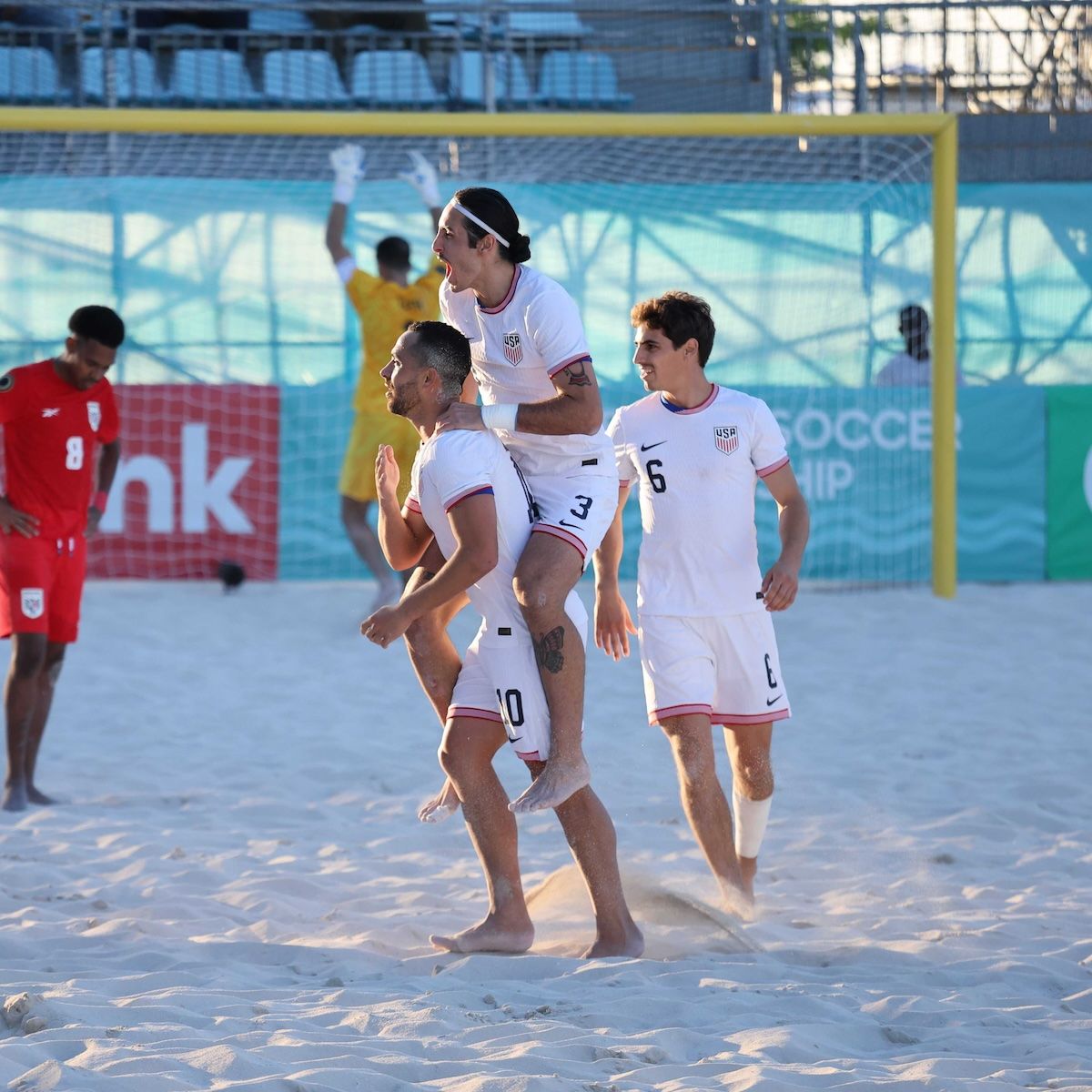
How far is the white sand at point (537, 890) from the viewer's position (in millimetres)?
3033

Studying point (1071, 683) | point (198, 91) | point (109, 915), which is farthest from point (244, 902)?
point (198, 91)

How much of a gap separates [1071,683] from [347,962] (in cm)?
Answer: 472

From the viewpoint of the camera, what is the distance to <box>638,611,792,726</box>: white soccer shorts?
166 inches

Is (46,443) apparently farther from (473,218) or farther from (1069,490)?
(1069,490)

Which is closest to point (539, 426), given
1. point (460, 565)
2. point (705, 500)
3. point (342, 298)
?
point (460, 565)

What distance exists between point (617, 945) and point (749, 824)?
2.52ft

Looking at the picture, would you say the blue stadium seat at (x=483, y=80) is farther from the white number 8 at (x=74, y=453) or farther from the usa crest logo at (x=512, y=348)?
the usa crest logo at (x=512, y=348)

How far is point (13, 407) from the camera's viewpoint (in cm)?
557

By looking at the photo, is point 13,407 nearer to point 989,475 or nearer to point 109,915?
point 109,915

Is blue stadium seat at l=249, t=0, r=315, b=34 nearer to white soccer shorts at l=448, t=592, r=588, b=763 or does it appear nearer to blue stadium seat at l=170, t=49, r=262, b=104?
blue stadium seat at l=170, t=49, r=262, b=104

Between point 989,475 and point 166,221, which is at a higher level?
point 166,221

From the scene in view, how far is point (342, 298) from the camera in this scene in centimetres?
1105

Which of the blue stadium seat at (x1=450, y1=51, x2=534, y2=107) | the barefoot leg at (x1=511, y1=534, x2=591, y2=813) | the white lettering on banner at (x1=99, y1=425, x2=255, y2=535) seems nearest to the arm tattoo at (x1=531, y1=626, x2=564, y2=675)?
the barefoot leg at (x1=511, y1=534, x2=591, y2=813)

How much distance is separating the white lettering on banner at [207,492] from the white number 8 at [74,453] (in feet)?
15.6
